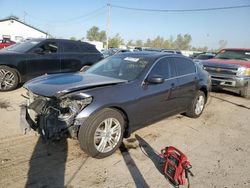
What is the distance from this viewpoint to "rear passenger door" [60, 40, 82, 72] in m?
8.97

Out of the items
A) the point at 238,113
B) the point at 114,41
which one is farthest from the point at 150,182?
the point at 114,41

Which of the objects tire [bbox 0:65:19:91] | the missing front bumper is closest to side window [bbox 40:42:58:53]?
tire [bbox 0:65:19:91]

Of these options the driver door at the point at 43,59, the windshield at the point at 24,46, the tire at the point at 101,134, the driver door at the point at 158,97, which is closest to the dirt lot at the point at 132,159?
the tire at the point at 101,134

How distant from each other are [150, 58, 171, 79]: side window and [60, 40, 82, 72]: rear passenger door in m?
4.75

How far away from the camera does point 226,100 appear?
29.7 ft

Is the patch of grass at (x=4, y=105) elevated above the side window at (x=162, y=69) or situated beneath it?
situated beneath

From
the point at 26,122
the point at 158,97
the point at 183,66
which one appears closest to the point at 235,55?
the point at 183,66

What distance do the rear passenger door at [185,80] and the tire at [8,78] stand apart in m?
5.13

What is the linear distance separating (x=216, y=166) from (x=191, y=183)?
745 millimetres

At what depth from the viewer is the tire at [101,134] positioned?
11.9 ft

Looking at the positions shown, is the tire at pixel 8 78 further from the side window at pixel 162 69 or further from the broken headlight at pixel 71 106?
the side window at pixel 162 69

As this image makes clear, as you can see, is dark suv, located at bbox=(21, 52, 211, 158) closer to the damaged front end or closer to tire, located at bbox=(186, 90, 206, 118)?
the damaged front end

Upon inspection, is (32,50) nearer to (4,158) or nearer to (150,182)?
(4,158)

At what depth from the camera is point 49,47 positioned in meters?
8.77
